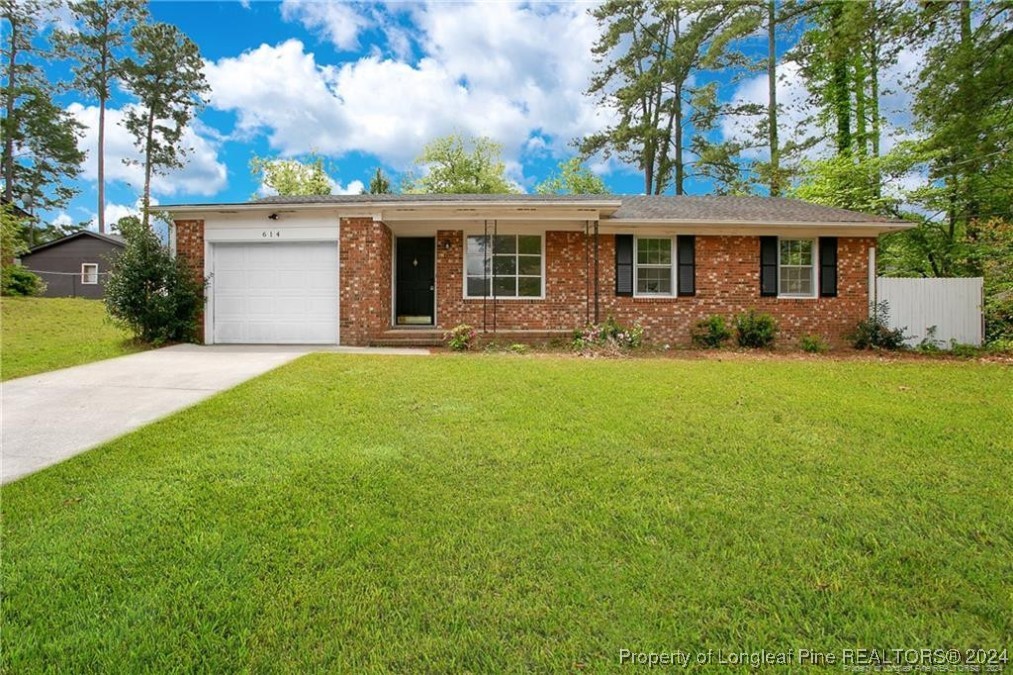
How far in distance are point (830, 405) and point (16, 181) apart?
38.8 metres

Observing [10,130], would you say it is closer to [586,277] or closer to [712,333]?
[586,277]

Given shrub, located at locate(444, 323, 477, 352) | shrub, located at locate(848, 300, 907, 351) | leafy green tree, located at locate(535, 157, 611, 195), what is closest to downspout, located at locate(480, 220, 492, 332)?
shrub, located at locate(444, 323, 477, 352)

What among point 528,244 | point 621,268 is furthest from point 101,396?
point 621,268

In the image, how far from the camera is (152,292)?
368 inches

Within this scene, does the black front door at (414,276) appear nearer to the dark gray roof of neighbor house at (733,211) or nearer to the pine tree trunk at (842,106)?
the dark gray roof of neighbor house at (733,211)

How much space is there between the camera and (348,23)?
1167 centimetres

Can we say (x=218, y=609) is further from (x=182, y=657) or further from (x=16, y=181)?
(x=16, y=181)

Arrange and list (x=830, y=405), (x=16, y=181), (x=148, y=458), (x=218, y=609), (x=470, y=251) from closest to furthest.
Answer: (x=218, y=609) → (x=148, y=458) → (x=830, y=405) → (x=470, y=251) → (x=16, y=181)

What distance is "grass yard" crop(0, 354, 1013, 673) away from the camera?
1.75 m

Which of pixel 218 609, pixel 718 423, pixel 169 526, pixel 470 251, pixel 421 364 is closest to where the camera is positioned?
pixel 218 609

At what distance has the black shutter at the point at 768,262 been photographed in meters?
11.1

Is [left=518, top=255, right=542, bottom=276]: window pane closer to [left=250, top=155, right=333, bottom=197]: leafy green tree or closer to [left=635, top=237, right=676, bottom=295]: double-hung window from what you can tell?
[left=635, top=237, right=676, bottom=295]: double-hung window

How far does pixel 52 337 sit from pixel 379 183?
2058 cm

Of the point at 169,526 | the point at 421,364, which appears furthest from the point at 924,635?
the point at 421,364
